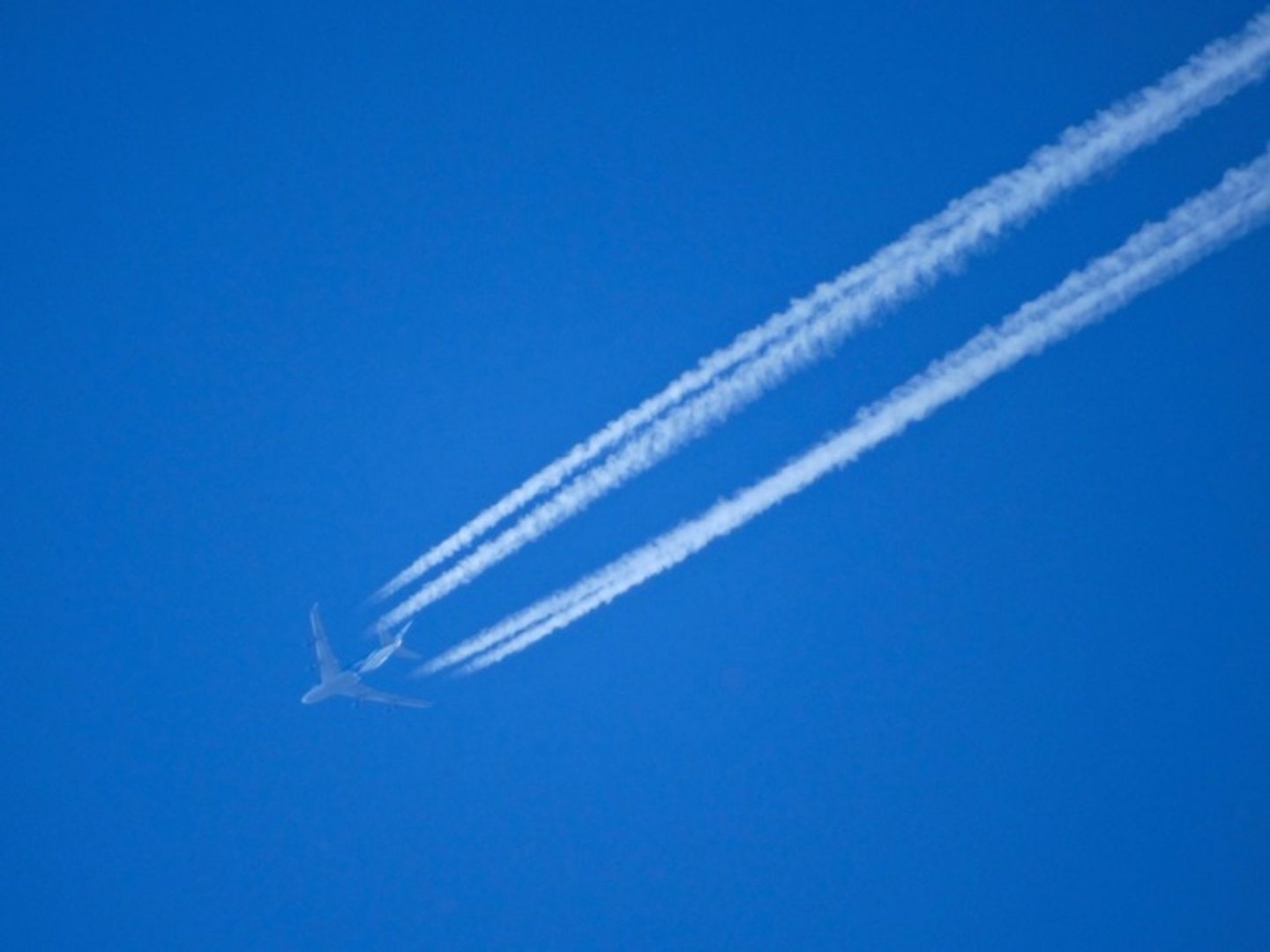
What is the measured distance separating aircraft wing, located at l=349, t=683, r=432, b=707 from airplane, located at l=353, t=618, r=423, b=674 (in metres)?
0.76

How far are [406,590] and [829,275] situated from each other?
823 cm

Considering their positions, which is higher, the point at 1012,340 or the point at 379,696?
the point at 379,696

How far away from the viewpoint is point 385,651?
17656 mm

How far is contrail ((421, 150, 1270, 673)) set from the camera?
12.5 m

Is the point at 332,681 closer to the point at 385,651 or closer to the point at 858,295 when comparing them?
the point at 385,651

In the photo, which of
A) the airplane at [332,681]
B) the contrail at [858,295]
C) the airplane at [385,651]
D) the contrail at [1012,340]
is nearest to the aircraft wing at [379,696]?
the airplane at [332,681]

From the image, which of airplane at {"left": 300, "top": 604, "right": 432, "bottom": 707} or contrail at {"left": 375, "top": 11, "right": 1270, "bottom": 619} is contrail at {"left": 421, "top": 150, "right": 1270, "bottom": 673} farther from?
airplane at {"left": 300, "top": 604, "right": 432, "bottom": 707}

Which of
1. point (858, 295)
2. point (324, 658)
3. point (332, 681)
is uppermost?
point (324, 658)

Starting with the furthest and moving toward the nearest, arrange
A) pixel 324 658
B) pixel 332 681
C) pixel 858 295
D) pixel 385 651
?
pixel 324 658 < pixel 332 681 < pixel 385 651 < pixel 858 295

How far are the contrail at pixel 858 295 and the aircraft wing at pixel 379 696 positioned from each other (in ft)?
10.2

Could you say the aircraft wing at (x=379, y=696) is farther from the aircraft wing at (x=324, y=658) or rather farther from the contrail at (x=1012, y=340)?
the contrail at (x=1012, y=340)

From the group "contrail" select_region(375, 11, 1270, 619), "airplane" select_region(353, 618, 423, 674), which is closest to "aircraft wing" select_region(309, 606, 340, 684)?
"airplane" select_region(353, 618, 423, 674)

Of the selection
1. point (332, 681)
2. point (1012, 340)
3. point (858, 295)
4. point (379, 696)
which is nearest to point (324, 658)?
point (332, 681)

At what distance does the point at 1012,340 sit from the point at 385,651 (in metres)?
9.94
